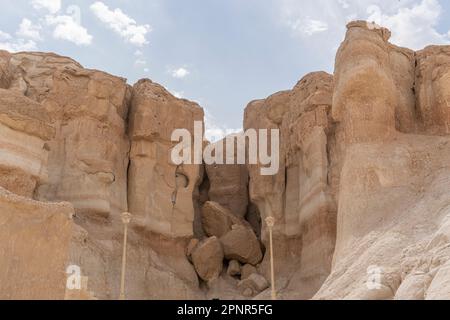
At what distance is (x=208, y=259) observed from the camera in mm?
26578

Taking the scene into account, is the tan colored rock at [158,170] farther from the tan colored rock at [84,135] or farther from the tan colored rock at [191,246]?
the tan colored rock at [84,135]

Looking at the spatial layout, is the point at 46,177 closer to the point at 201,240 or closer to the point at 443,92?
the point at 201,240

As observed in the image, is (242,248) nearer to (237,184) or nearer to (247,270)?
(247,270)

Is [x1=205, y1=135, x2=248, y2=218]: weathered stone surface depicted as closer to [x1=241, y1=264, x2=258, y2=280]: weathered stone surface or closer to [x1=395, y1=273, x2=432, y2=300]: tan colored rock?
[x1=241, y1=264, x2=258, y2=280]: weathered stone surface

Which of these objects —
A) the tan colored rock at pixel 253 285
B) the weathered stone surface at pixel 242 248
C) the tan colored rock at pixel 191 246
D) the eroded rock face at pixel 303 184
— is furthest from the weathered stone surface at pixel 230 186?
A: the tan colored rock at pixel 253 285

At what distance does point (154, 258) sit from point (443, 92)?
12.0 meters

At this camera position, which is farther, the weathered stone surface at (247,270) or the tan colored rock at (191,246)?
the tan colored rock at (191,246)

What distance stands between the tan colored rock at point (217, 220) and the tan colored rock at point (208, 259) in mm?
1213

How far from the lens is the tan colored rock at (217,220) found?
2814cm

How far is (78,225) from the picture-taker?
24.0m

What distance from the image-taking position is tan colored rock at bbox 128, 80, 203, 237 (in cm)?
2708

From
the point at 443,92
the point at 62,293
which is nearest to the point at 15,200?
the point at 62,293

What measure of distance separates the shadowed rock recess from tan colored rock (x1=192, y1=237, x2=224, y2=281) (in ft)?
0.17

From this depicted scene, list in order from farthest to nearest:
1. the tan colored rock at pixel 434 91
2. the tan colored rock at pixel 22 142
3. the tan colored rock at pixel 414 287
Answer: the tan colored rock at pixel 22 142, the tan colored rock at pixel 434 91, the tan colored rock at pixel 414 287
